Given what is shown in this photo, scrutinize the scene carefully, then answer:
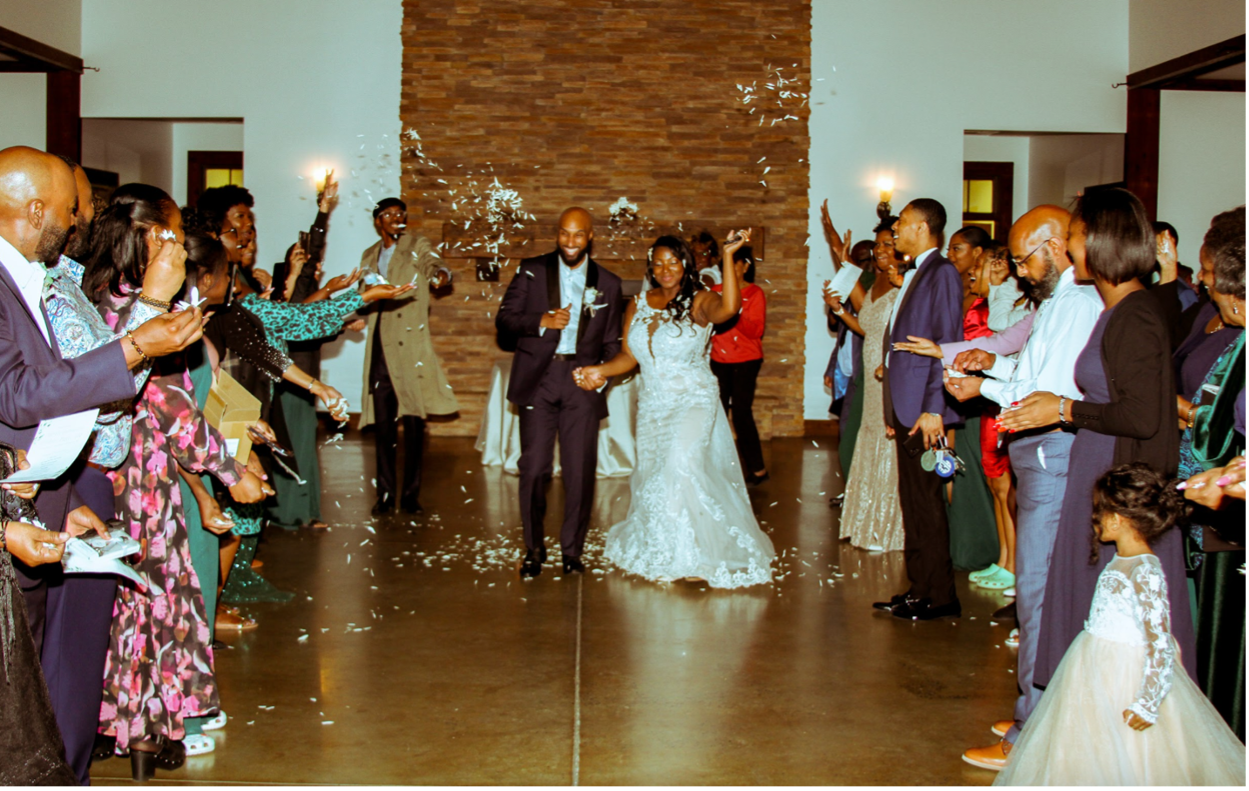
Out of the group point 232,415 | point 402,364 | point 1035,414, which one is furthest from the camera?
point 402,364

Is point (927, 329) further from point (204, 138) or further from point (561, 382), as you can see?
point (204, 138)

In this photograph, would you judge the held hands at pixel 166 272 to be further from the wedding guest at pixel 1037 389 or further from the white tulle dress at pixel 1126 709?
the white tulle dress at pixel 1126 709

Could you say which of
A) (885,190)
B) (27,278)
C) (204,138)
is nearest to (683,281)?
(27,278)

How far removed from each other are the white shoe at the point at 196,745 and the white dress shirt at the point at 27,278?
1346 mm

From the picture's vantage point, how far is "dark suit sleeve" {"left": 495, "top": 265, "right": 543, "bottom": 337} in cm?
517

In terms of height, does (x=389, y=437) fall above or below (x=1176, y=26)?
below

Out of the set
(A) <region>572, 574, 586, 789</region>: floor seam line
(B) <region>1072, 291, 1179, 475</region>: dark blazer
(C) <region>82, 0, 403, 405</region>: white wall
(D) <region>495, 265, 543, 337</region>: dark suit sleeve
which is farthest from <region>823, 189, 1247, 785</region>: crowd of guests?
(C) <region>82, 0, 403, 405</region>: white wall

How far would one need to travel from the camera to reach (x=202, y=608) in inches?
120

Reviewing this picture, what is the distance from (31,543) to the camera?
2.16 meters

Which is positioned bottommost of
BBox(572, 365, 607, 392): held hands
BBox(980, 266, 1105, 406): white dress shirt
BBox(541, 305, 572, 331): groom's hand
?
BBox(572, 365, 607, 392): held hands

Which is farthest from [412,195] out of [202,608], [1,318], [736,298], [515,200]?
[1,318]

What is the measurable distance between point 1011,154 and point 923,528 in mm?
8262

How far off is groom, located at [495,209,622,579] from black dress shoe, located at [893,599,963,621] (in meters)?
1.56

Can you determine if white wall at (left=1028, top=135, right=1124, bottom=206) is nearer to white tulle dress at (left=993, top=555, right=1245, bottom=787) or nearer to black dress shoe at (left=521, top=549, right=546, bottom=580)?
black dress shoe at (left=521, top=549, right=546, bottom=580)
